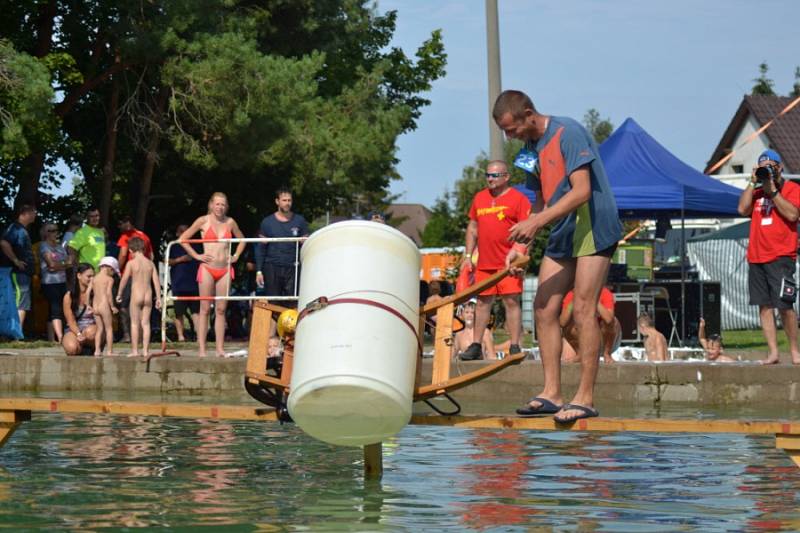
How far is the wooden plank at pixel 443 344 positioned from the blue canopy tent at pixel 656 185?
12182 millimetres

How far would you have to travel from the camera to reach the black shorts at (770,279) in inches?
607

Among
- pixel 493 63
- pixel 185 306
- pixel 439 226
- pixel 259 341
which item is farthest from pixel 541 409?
pixel 439 226

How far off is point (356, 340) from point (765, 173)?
787cm

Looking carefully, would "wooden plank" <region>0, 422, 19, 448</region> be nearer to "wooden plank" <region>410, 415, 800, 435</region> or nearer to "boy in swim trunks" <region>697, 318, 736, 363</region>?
"wooden plank" <region>410, 415, 800, 435</region>

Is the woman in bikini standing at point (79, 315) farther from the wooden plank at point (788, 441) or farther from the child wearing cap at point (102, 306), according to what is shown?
the wooden plank at point (788, 441)

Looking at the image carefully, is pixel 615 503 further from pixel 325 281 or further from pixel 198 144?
pixel 198 144

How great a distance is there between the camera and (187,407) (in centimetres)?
970

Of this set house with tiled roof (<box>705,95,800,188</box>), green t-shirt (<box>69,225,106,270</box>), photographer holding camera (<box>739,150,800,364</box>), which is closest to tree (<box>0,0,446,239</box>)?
green t-shirt (<box>69,225,106,270</box>)

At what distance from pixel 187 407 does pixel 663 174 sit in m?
13.8

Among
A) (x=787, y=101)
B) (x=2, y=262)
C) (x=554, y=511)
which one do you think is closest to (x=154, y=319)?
(x=2, y=262)

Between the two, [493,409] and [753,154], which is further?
[753,154]

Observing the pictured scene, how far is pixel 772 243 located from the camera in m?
15.5

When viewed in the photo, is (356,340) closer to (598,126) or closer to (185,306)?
(185,306)

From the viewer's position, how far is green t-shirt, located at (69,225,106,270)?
21562 millimetres
